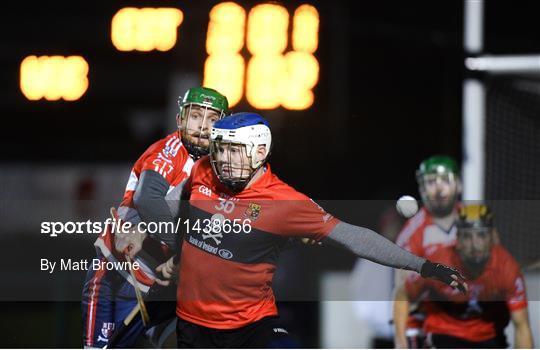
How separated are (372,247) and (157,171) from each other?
2.85 feet

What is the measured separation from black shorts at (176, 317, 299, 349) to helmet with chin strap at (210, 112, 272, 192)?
1.72ft

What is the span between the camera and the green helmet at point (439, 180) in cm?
475

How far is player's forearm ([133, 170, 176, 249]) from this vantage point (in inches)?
183

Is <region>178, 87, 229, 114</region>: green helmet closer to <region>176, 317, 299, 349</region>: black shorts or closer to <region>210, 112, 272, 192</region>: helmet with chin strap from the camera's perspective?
<region>210, 112, 272, 192</region>: helmet with chin strap

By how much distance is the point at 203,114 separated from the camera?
4641mm

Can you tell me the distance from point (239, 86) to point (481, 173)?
1006 millimetres

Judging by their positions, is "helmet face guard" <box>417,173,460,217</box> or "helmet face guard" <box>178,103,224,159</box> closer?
"helmet face guard" <box>178,103,224,159</box>

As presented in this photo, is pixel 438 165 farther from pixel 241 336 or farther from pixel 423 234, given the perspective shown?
pixel 241 336

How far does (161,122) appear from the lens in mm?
4684

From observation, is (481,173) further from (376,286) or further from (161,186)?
(161,186)

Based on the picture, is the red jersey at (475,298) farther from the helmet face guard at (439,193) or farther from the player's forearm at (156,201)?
the player's forearm at (156,201)

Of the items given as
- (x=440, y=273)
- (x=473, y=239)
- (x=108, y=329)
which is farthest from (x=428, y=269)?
(x=108, y=329)

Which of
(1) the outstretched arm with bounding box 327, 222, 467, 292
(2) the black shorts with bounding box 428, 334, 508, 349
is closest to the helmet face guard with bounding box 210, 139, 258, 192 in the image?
(1) the outstretched arm with bounding box 327, 222, 467, 292

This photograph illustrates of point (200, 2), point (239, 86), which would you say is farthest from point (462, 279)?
point (200, 2)
